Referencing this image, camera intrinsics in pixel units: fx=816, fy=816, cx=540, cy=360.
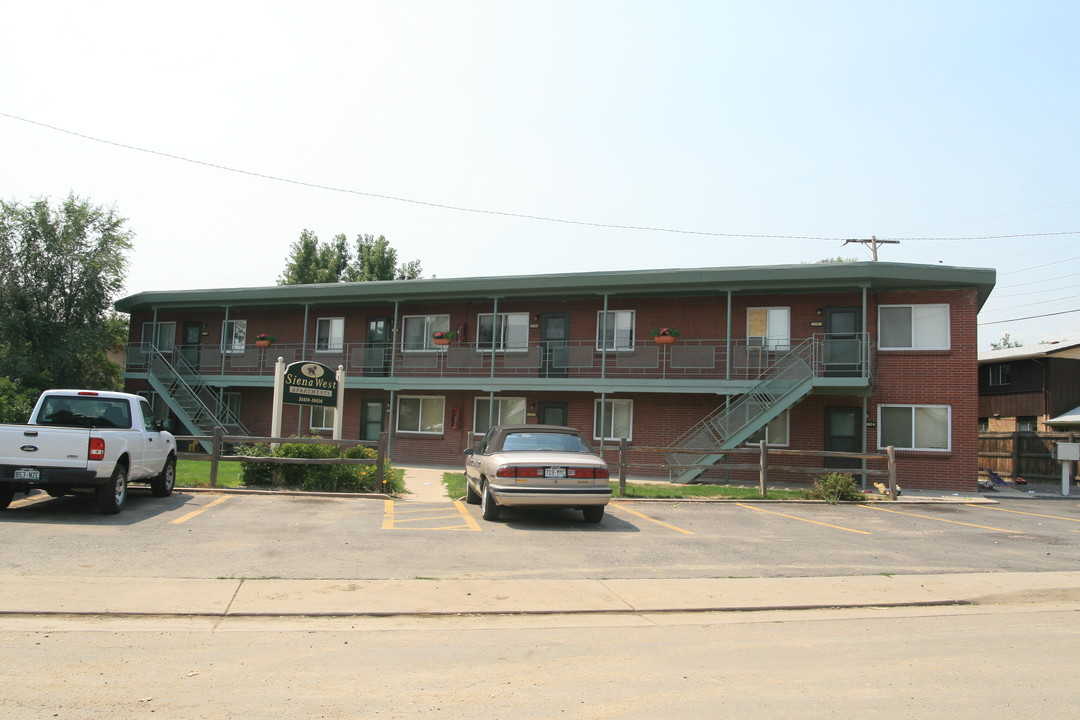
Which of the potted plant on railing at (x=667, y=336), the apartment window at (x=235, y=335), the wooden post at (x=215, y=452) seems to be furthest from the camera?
the apartment window at (x=235, y=335)

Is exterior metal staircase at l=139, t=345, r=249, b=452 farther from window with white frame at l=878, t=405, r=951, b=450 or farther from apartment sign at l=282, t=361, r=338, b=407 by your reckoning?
window with white frame at l=878, t=405, r=951, b=450

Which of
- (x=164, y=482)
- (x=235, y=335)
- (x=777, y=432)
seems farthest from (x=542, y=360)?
(x=164, y=482)

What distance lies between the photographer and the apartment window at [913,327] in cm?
2175

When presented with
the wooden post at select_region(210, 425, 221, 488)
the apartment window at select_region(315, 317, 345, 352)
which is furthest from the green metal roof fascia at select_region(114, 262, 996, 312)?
the wooden post at select_region(210, 425, 221, 488)

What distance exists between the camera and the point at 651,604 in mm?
7652

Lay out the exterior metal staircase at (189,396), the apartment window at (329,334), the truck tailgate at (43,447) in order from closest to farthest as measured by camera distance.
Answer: the truck tailgate at (43,447)
the exterior metal staircase at (189,396)
the apartment window at (329,334)

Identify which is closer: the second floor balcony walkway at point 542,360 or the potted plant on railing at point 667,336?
the second floor balcony walkway at point 542,360

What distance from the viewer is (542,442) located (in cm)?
1296

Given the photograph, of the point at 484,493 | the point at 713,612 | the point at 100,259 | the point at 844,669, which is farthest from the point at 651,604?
the point at 100,259

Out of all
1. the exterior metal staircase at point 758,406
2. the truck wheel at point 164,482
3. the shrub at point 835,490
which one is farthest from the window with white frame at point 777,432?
the truck wheel at point 164,482

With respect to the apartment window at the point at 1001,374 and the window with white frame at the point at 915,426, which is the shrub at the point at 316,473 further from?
the apartment window at the point at 1001,374

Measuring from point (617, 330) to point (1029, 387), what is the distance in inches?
699

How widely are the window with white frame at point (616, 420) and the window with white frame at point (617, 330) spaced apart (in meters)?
1.69

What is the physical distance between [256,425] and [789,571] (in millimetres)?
23492
